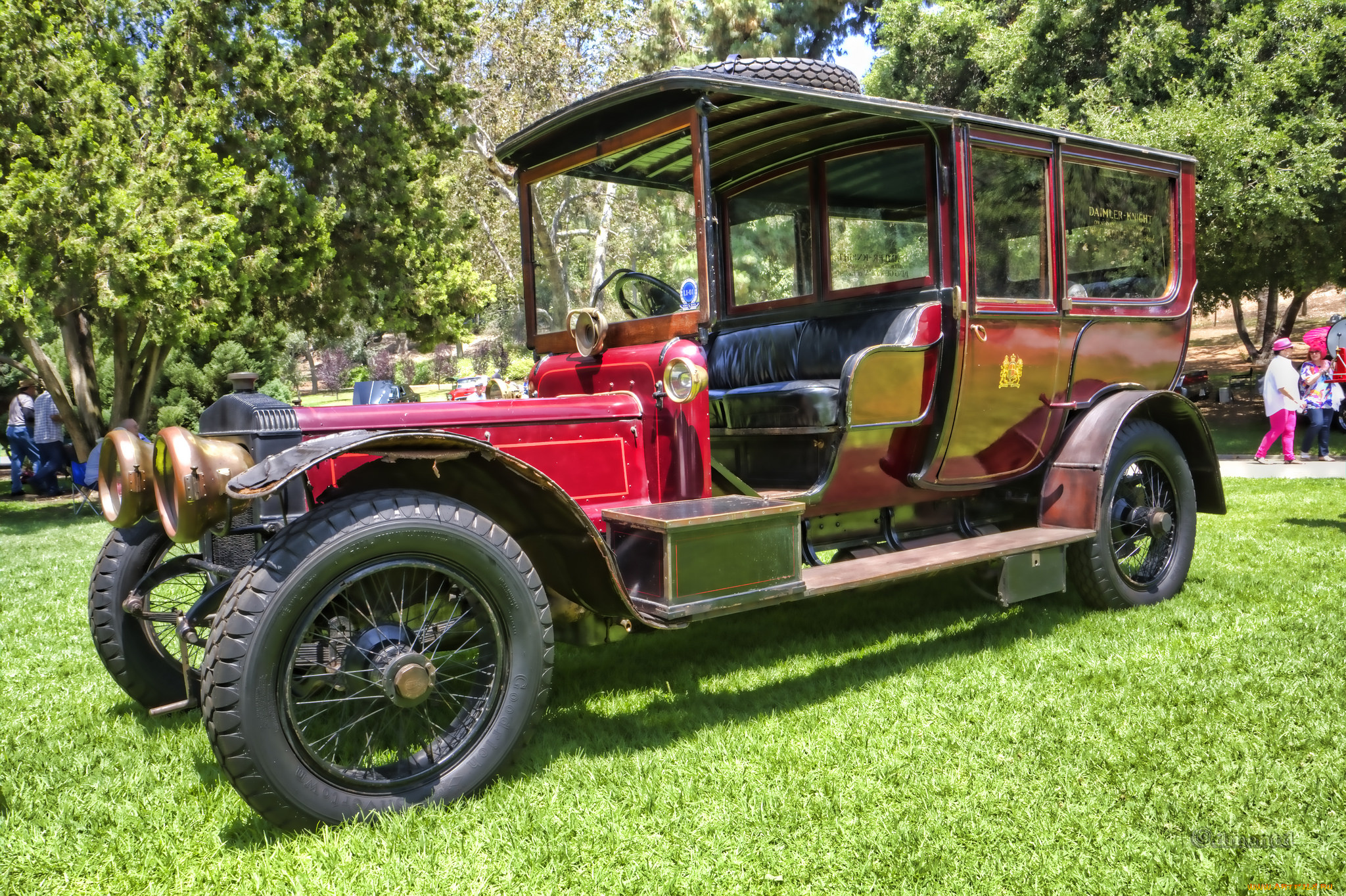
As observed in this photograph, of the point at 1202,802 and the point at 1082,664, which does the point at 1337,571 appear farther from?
the point at 1202,802

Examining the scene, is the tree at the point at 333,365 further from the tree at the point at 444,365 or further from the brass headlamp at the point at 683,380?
the brass headlamp at the point at 683,380

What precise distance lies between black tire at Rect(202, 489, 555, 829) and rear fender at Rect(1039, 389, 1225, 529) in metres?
2.85

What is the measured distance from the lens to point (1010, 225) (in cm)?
443

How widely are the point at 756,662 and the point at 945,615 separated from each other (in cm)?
130

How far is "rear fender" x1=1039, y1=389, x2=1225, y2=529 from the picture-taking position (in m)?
4.56

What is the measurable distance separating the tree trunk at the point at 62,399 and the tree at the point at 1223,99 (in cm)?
1412

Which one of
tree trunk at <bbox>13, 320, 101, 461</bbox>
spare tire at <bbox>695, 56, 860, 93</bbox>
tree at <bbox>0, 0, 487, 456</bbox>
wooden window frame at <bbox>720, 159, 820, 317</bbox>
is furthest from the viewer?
tree trunk at <bbox>13, 320, 101, 461</bbox>

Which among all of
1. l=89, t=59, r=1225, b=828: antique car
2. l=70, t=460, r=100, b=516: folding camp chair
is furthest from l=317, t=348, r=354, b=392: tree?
l=89, t=59, r=1225, b=828: antique car

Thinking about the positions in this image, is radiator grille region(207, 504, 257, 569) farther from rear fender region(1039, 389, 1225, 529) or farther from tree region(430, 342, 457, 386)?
tree region(430, 342, 457, 386)

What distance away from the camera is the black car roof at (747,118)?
349cm

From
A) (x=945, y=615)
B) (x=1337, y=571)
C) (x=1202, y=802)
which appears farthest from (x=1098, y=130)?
(x=1202, y=802)

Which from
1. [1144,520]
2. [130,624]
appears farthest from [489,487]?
[1144,520]

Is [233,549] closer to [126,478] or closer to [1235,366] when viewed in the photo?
[126,478]

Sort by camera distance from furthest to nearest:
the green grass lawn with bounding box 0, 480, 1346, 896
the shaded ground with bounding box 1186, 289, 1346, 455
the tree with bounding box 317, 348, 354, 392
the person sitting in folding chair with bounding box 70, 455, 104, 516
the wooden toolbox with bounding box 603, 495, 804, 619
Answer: the tree with bounding box 317, 348, 354, 392
the shaded ground with bounding box 1186, 289, 1346, 455
the person sitting in folding chair with bounding box 70, 455, 104, 516
the wooden toolbox with bounding box 603, 495, 804, 619
the green grass lawn with bounding box 0, 480, 1346, 896
